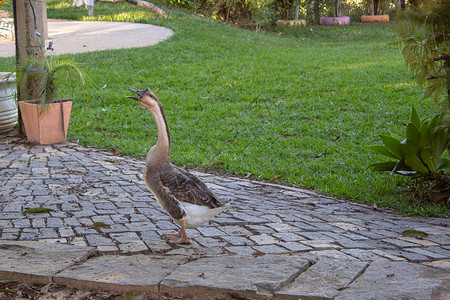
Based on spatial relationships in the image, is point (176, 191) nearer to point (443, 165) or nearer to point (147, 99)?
point (147, 99)

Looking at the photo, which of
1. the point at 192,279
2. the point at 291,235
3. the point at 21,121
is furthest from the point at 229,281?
the point at 21,121

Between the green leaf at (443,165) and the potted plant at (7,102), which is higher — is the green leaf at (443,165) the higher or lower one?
the lower one

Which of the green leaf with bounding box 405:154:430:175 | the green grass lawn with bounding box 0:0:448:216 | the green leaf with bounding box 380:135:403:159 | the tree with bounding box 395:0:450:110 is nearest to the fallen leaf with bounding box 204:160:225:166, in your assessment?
the green grass lawn with bounding box 0:0:448:216

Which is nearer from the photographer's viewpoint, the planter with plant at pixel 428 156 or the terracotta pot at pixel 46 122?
the planter with plant at pixel 428 156

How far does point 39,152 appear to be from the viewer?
23.2 ft

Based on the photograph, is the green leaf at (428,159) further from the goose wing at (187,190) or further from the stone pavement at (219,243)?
the goose wing at (187,190)

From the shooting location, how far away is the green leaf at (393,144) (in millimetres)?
5566

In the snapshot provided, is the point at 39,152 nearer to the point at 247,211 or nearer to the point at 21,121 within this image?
the point at 21,121

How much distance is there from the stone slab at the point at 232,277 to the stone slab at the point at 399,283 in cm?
40

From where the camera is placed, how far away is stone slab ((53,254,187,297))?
3.01 m

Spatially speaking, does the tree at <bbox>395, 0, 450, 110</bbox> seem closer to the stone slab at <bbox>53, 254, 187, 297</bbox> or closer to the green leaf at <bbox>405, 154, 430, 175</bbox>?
the green leaf at <bbox>405, 154, 430, 175</bbox>

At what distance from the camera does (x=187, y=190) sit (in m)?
3.78

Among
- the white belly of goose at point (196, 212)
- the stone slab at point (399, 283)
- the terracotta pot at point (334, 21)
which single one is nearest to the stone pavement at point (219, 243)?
the stone slab at point (399, 283)

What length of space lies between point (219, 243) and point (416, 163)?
2.60 meters
